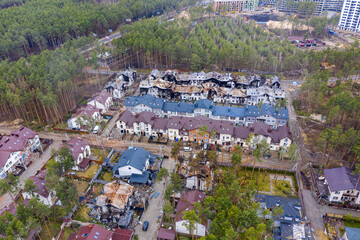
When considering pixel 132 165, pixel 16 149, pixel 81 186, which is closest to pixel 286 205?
pixel 132 165

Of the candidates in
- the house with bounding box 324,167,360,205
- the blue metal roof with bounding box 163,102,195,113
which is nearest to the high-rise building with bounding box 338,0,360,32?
the blue metal roof with bounding box 163,102,195,113

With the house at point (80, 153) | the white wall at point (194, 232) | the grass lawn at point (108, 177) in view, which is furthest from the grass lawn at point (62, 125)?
the white wall at point (194, 232)

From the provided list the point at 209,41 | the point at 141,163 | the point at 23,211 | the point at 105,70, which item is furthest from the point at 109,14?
the point at 23,211

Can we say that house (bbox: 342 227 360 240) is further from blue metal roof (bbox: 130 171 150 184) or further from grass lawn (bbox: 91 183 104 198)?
grass lawn (bbox: 91 183 104 198)

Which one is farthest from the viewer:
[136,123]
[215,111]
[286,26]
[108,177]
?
[286,26]

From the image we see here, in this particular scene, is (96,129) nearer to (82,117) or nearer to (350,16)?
(82,117)
